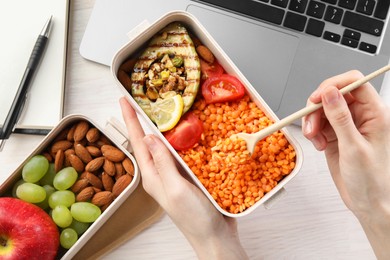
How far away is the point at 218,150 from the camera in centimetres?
70

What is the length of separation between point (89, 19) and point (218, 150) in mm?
332

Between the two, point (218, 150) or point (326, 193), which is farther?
point (326, 193)

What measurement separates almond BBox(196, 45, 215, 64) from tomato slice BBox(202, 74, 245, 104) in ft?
0.10

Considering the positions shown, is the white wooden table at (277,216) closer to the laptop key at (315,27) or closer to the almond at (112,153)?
the almond at (112,153)

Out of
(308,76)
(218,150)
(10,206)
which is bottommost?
(10,206)

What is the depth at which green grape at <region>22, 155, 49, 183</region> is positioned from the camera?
2.43 feet

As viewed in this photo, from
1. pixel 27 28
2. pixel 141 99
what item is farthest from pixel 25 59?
pixel 141 99

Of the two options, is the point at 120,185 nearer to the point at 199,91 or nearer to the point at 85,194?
the point at 85,194

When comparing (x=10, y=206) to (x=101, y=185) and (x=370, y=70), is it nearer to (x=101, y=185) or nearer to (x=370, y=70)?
(x=101, y=185)

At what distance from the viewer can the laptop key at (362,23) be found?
79 cm


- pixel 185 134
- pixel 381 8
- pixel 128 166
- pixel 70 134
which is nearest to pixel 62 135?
pixel 70 134

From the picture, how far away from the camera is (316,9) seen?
79 centimetres

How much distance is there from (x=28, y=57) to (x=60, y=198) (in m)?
0.26

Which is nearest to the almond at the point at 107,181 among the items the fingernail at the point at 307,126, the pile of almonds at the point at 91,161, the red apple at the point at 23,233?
the pile of almonds at the point at 91,161
